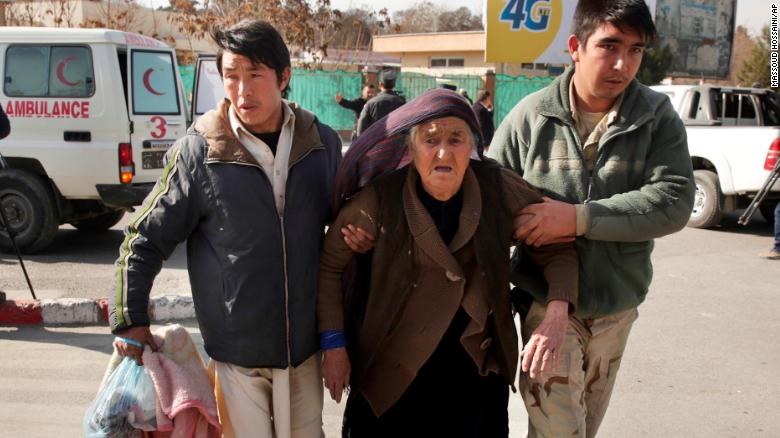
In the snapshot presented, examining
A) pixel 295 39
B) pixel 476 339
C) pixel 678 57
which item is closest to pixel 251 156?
pixel 476 339

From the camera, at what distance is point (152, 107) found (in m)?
7.86

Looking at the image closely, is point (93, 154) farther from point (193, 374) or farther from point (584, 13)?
point (584, 13)

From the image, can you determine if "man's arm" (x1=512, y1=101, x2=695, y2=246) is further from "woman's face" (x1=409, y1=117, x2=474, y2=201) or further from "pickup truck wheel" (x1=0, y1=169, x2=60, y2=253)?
"pickup truck wheel" (x1=0, y1=169, x2=60, y2=253)

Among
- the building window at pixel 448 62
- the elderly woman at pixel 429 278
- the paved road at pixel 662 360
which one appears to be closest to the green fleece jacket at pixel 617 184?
the elderly woman at pixel 429 278

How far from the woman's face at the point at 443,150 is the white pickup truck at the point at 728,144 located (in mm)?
7357

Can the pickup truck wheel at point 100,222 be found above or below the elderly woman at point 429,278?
below

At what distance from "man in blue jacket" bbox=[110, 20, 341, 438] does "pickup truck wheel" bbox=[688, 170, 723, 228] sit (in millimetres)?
8521

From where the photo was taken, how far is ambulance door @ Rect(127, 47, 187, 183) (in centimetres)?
759

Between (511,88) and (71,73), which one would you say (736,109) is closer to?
(71,73)

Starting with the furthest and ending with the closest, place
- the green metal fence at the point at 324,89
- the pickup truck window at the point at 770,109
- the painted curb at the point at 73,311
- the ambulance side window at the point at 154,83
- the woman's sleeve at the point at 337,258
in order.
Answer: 1. the green metal fence at the point at 324,89
2. the pickup truck window at the point at 770,109
3. the ambulance side window at the point at 154,83
4. the painted curb at the point at 73,311
5. the woman's sleeve at the point at 337,258

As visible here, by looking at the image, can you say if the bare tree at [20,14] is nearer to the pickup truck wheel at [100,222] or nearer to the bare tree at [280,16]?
the bare tree at [280,16]

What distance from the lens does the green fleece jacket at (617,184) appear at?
2.38 meters

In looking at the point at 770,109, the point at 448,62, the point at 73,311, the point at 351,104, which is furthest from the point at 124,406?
the point at 448,62

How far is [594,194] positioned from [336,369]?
3.50ft
